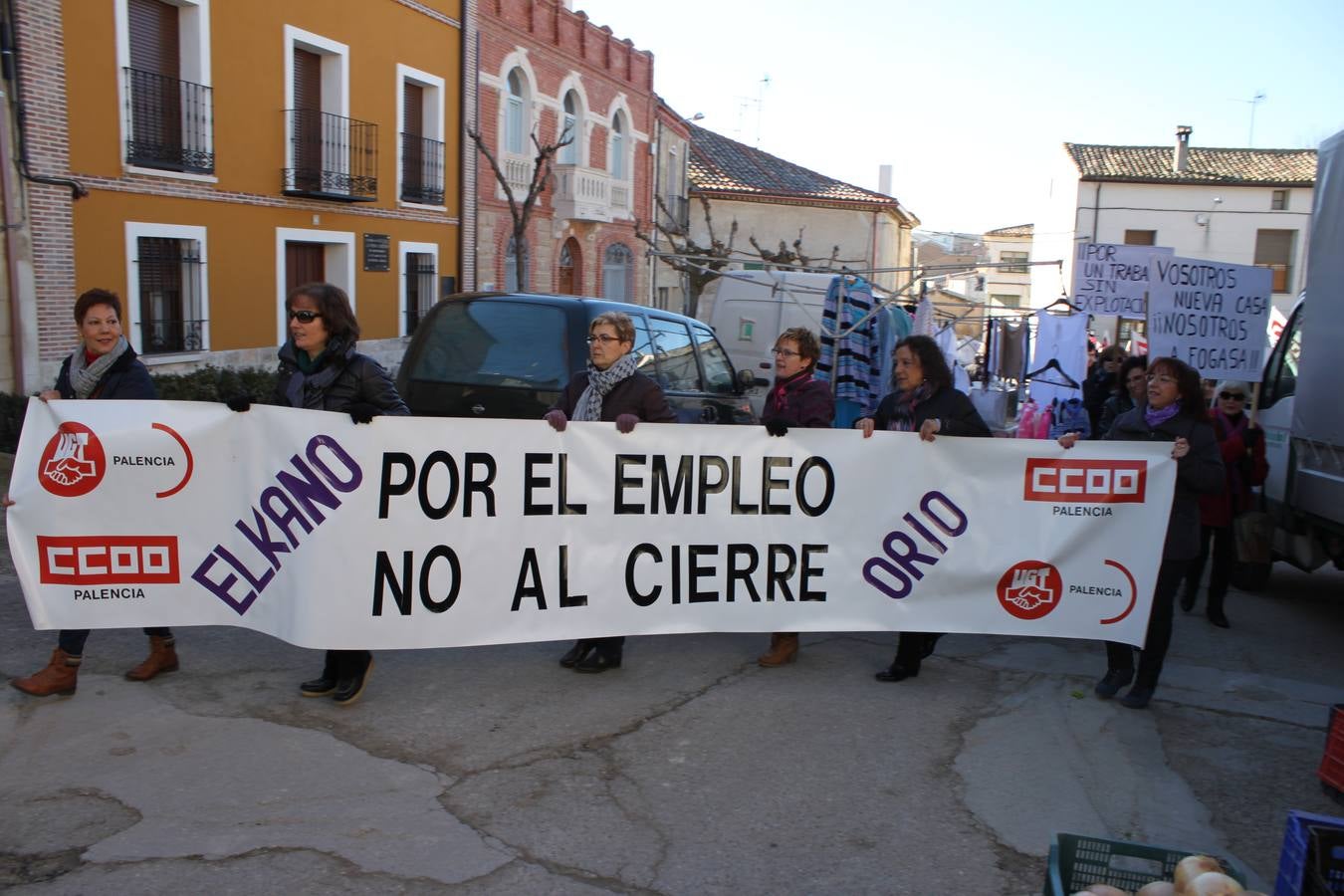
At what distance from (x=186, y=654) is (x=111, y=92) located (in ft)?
36.5

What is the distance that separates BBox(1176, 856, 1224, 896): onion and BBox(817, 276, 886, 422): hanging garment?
7044 millimetres

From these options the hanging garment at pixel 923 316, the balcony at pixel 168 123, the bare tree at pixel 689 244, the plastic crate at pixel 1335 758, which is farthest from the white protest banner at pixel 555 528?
the bare tree at pixel 689 244

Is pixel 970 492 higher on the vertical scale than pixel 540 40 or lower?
lower

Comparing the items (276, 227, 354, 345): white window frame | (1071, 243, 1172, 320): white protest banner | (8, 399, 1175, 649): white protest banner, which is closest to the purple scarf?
(8, 399, 1175, 649): white protest banner

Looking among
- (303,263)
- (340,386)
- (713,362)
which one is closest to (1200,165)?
(303,263)

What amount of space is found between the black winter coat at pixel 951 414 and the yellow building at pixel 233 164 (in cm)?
1156

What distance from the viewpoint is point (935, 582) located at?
5.47 metres

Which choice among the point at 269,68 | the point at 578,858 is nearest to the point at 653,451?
the point at 578,858

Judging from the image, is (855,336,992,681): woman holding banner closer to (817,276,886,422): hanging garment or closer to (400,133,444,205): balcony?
(817,276,886,422): hanging garment

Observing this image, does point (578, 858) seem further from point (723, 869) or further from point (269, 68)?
point (269, 68)

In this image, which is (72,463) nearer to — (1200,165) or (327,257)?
(327,257)

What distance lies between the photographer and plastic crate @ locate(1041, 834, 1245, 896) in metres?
2.83

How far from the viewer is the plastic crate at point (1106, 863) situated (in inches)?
111

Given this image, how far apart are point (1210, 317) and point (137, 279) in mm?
13056
